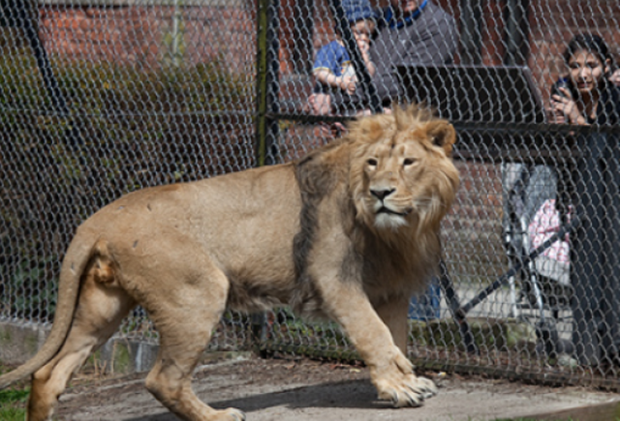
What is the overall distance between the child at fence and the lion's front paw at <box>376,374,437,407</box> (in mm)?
1870

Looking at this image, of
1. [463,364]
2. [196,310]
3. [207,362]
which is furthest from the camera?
[207,362]

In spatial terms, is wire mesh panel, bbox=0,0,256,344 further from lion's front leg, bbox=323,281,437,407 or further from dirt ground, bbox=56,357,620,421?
lion's front leg, bbox=323,281,437,407

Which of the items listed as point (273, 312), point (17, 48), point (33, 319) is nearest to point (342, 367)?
point (273, 312)

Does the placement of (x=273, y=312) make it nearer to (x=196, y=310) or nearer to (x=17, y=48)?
(x=196, y=310)

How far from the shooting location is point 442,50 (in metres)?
5.49

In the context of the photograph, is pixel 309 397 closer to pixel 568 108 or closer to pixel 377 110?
pixel 377 110

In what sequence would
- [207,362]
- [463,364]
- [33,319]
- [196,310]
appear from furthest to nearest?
[33,319] → [207,362] → [463,364] → [196,310]

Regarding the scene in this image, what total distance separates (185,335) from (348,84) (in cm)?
193

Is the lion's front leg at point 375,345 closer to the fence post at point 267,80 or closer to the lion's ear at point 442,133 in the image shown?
the lion's ear at point 442,133

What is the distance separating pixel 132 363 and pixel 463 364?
220cm

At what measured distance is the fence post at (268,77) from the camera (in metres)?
5.73

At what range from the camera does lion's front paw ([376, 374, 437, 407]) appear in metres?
4.27

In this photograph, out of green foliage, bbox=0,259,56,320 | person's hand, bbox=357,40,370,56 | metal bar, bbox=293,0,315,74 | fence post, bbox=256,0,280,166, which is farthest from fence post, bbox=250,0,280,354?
green foliage, bbox=0,259,56,320

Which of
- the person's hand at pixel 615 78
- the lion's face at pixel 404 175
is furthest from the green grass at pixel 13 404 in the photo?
the person's hand at pixel 615 78
